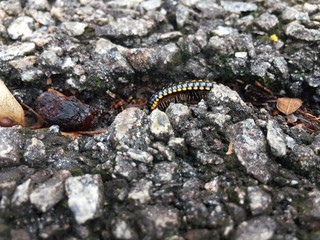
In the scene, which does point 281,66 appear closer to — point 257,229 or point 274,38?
point 274,38

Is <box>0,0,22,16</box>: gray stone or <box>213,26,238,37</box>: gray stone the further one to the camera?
<box>0,0,22,16</box>: gray stone

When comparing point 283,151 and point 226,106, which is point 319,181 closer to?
point 283,151

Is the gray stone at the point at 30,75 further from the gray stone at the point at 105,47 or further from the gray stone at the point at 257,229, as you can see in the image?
the gray stone at the point at 257,229

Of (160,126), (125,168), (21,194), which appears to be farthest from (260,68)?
(21,194)

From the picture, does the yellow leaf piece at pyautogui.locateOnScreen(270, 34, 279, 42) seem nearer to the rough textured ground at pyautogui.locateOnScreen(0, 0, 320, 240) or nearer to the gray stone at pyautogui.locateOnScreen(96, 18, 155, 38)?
the rough textured ground at pyautogui.locateOnScreen(0, 0, 320, 240)

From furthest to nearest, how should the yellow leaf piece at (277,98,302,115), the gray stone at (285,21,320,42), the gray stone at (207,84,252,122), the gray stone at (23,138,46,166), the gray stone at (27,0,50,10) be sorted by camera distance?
the gray stone at (27,0,50,10) → the gray stone at (285,21,320,42) → the yellow leaf piece at (277,98,302,115) → the gray stone at (207,84,252,122) → the gray stone at (23,138,46,166)

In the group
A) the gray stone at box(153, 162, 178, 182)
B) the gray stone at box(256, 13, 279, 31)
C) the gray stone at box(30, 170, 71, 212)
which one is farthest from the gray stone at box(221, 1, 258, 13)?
the gray stone at box(30, 170, 71, 212)
